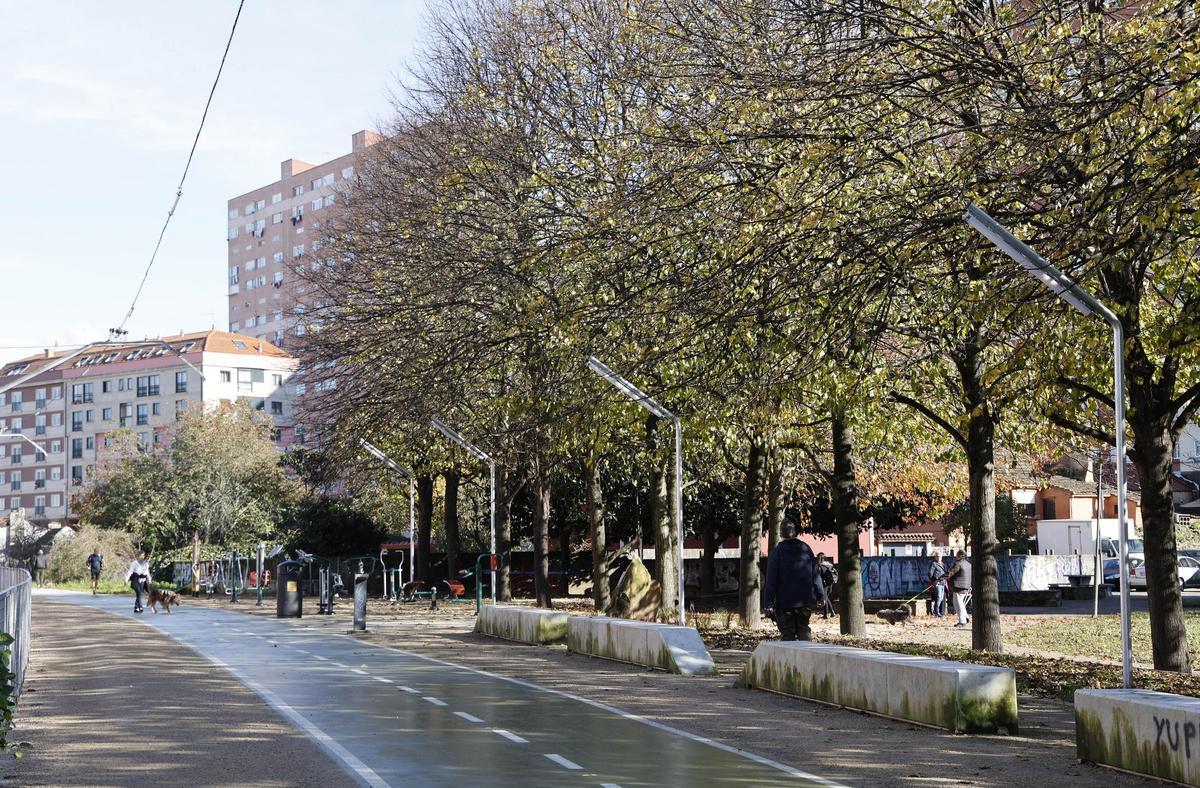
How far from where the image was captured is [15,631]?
18.2 metres

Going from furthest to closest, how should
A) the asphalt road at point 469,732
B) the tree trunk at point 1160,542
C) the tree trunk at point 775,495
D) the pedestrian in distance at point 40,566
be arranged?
the pedestrian in distance at point 40,566 → the tree trunk at point 775,495 → the tree trunk at point 1160,542 → the asphalt road at point 469,732

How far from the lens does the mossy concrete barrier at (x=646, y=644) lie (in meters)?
19.6

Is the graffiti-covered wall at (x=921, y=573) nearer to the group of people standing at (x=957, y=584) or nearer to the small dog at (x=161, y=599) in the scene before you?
the group of people standing at (x=957, y=584)

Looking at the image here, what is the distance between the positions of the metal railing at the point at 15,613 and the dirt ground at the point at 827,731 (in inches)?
241

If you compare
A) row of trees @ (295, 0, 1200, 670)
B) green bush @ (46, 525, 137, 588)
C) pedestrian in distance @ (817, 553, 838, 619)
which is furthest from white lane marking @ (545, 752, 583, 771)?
green bush @ (46, 525, 137, 588)

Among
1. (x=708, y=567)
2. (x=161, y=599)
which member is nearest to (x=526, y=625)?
(x=161, y=599)

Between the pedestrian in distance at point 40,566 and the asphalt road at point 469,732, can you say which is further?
the pedestrian in distance at point 40,566

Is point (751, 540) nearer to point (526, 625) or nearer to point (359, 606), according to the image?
point (526, 625)

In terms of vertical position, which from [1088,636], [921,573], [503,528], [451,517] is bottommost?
[1088,636]

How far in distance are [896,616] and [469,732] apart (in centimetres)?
2388

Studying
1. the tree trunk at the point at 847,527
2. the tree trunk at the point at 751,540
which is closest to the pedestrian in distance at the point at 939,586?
the tree trunk at the point at 751,540

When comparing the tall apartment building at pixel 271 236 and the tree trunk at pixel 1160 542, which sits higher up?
the tall apartment building at pixel 271 236

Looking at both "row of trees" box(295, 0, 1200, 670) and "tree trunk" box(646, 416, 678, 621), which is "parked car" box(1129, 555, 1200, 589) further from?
"tree trunk" box(646, 416, 678, 621)

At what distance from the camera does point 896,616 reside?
3578 cm
